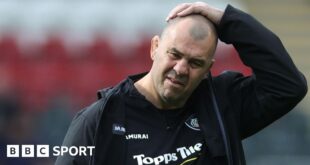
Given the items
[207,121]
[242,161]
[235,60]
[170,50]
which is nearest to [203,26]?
[170,50]

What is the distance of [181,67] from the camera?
210 centimetres

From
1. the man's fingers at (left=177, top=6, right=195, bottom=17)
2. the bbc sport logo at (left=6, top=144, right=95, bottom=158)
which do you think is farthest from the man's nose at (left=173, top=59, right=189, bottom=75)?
the bbc sport logo at (left=6, top=144, right=95, bottom=158)

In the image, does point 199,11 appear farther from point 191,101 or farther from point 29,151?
point 29,151

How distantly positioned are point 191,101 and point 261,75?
22 centimetres

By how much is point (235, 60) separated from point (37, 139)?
3.88 ft

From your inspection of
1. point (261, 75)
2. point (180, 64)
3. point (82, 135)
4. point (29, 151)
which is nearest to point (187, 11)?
point (180, 64)

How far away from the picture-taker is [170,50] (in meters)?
2.13

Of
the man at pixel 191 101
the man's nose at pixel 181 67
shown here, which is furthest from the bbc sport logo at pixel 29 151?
the man's nose at pixel 181 67

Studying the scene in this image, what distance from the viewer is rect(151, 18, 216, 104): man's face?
2.11 m

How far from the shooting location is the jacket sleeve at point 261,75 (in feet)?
7.33

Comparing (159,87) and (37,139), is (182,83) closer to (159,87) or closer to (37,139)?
(159,87)

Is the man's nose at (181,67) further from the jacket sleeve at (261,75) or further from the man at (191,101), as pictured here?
the jacket sleeve at (261,75)

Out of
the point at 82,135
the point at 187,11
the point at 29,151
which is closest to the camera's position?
the point at 82,135

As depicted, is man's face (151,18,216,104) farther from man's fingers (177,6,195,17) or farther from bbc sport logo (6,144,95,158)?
bbc sport logo (6,144,95,158)
